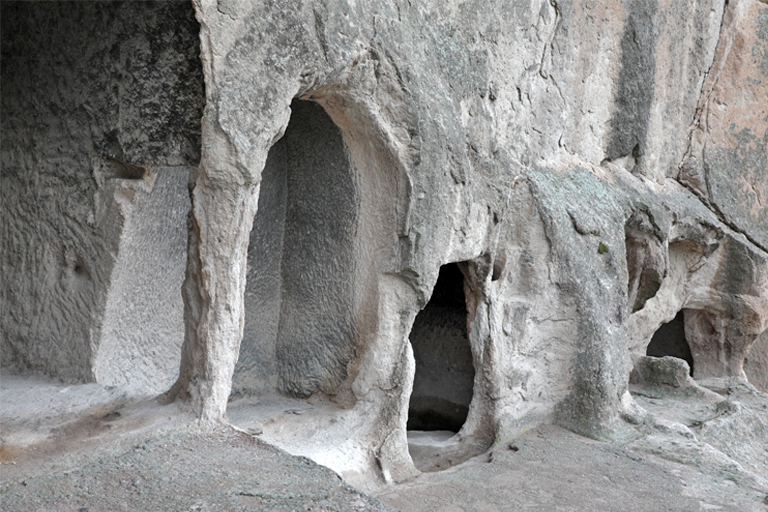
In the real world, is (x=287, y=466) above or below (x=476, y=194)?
below

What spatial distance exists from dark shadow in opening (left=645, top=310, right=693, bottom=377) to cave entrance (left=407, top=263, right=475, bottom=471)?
2.56m

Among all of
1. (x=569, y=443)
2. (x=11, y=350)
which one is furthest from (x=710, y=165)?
(x=11, y=350)

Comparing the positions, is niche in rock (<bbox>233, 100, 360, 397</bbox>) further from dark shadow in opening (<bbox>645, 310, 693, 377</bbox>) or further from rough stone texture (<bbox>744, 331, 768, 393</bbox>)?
rough stone texture (<bbox>744, 331, 768, 393</bbox>)

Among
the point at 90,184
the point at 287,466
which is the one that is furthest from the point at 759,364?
the point at 90,184

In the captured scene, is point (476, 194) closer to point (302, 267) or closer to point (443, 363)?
point (302, 267)

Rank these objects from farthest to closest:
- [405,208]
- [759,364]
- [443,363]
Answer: [759,364] → [443,363] → [405,208]

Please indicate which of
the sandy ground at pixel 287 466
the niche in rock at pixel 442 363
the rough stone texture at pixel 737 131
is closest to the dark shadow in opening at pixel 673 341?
the rough stone texture at pixel 737 131

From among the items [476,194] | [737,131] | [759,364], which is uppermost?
[737,131]

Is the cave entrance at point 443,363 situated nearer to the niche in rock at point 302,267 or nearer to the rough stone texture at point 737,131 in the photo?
the niche in rock at point 302,267

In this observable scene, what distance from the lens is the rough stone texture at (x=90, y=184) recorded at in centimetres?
281

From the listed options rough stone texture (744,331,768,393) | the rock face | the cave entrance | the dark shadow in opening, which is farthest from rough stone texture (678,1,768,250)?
the cave entrance

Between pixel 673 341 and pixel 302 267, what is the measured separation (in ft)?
14.6

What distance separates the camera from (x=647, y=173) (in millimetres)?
5676

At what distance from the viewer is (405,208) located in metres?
3.35
